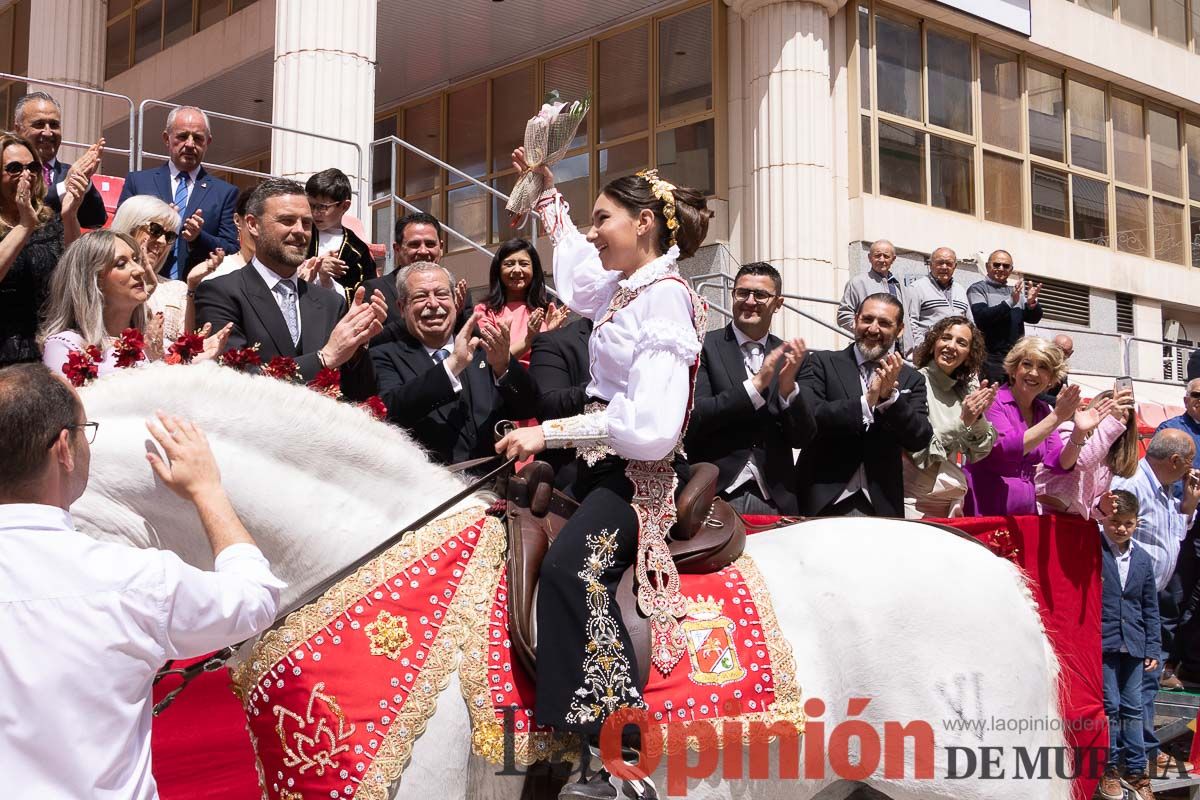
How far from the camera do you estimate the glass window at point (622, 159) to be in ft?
56.4

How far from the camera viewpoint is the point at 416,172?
20672mm

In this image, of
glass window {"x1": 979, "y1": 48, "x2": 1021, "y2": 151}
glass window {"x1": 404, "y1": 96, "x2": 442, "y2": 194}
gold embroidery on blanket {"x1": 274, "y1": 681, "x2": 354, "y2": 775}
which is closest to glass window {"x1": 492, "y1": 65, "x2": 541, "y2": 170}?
glass window {"x1": 404, "y1": 96, "x2": 442, "y2": 194}

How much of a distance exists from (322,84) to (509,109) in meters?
8.42

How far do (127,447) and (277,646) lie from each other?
66 cm

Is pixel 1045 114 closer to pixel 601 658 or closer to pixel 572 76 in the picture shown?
pixel 572 76

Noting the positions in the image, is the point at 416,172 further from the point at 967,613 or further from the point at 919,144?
the point at 967,613

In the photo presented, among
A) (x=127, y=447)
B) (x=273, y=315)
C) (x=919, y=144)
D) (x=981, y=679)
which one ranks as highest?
(x=919, y=144)

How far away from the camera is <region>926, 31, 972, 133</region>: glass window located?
658 inches

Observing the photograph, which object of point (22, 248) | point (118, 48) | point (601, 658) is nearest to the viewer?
point (601, 658)

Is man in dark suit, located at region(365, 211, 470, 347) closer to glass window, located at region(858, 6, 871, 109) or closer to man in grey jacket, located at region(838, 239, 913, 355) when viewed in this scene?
man in grey jacket, located at region(838, 239, 913, 355)

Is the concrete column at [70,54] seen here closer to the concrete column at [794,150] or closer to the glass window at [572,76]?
the glass window at [572,76]

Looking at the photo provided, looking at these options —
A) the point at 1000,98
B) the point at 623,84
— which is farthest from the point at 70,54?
the point at 1000,98

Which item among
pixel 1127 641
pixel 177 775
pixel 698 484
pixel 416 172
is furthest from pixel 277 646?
pixel 416 172

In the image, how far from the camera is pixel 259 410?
3.05 meters
